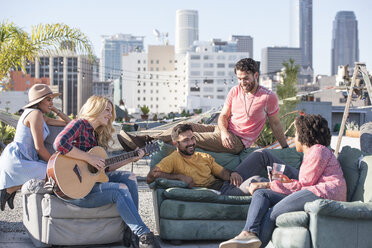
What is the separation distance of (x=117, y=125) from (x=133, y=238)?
10.5 m

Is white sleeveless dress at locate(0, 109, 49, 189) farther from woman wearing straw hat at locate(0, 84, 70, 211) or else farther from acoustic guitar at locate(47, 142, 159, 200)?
acoustic guitar at locate(47, 142, 159, 200)

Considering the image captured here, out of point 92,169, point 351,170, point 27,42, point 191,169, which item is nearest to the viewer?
point 351,170

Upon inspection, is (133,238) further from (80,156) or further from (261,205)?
(261,205)

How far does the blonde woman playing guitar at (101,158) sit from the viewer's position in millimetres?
3971

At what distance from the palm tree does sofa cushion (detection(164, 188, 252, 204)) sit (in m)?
4.76

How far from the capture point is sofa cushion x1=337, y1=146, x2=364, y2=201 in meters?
3.79

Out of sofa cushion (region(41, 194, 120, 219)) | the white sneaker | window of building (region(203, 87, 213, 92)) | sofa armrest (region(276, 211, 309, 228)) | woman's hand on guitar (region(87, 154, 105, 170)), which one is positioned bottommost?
the white sneaker

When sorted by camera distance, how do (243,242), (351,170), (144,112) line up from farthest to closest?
(144,112), (351,170), (243,242)

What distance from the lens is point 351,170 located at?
12.6ft

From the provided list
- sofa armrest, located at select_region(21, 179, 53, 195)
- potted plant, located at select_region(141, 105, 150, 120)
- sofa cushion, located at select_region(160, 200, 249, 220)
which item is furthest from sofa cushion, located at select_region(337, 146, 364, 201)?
potted plant, located at select_region(141, 105, 150, 120)

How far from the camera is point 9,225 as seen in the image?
16.0 feet

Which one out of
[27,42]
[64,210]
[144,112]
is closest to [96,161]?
[64,210]

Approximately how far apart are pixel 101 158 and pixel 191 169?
0.94 m

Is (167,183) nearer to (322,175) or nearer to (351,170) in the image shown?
(322,175)
